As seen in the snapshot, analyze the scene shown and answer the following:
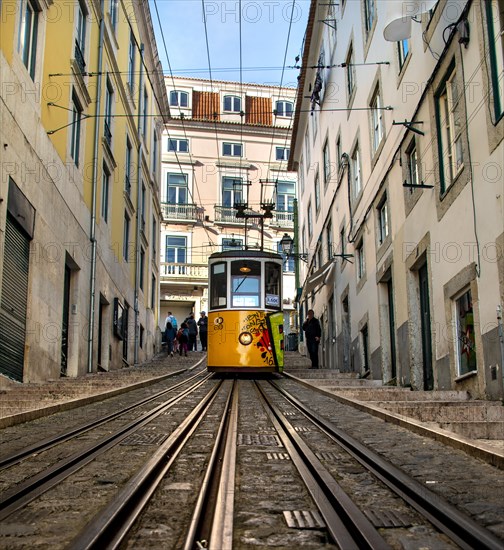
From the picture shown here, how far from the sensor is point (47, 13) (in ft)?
36.1

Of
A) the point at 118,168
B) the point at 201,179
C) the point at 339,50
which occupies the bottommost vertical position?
the point at 118,168

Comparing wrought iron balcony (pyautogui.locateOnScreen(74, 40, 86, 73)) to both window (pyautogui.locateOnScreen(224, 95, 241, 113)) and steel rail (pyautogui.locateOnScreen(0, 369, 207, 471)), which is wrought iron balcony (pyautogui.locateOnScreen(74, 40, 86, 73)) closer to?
steel rail (pyautogui.locateOnScreen(0, 369, 207, 471))

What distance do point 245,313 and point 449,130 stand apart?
6699mm

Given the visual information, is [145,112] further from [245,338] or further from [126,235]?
[245,338]

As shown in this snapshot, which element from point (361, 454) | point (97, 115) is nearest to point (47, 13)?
point (97, 115)

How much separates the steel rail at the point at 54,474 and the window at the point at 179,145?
110ft

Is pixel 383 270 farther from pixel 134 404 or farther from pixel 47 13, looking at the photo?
pixel 47 13

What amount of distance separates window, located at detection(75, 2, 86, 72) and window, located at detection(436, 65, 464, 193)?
7932 millimetres

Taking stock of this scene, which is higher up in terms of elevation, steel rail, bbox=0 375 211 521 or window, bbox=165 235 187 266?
window, bbox=165 235 187 266

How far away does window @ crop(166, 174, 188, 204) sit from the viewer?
37344 millimetres

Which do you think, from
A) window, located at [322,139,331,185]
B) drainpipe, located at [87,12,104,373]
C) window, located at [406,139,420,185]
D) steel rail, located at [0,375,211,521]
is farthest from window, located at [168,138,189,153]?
steel rail, located at [0,375,211,521]

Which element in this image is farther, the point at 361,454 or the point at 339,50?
the point at 339,50

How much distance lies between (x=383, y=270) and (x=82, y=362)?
6.42m

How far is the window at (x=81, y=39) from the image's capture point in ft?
44.1
